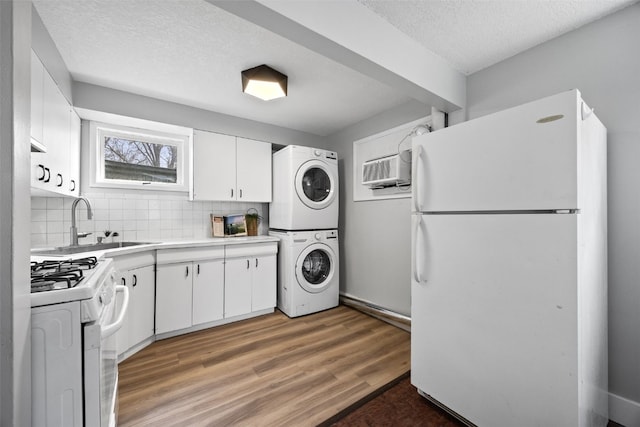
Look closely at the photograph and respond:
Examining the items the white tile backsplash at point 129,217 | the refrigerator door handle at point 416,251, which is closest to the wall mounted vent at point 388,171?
the refrigerator door handle at point 416,251

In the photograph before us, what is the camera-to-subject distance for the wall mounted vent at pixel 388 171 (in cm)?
257

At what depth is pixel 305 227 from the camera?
10.1ft

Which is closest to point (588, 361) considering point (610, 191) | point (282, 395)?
point (610, 191)

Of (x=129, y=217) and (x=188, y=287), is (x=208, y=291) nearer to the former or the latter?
(x=188, y=287)

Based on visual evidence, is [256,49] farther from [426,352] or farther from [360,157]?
[426,352]

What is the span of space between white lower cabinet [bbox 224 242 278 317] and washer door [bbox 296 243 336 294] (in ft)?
1.06

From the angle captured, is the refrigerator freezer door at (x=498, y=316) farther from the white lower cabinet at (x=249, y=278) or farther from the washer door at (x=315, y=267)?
the white lower cabinet at (x=249, y=278)

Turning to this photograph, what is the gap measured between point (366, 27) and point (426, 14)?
0.37 meters

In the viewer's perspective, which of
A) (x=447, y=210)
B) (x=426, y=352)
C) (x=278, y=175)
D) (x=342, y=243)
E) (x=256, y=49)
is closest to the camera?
(x=447, y=210)

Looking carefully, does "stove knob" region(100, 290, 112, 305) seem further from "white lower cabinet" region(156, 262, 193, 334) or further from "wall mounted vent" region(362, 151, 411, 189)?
"wall mounted vent" region(362, 151, 411, 189)

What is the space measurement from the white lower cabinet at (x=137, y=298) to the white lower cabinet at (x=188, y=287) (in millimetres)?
62

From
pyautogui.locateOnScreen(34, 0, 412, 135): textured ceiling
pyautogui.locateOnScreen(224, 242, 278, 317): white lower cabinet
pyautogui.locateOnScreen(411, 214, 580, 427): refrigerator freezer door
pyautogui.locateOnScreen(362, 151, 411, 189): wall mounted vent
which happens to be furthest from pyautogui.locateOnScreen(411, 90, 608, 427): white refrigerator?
pyautogui.locateOnScreen(224, 242, 278, 317): white lower cabinet

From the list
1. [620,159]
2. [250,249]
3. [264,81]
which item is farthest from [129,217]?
[620,159]

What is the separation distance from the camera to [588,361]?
1.14 meters
